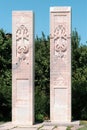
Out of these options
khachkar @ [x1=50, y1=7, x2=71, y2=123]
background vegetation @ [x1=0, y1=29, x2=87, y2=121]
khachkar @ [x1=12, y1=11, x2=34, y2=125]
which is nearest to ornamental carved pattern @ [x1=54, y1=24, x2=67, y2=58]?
khachkar @ [x1=50, y1=7, x2=71, y2=123]

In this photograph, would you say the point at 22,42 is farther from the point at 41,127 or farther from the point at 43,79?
the point at 43,79

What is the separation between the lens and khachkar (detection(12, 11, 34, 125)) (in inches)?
661

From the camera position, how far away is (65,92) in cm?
1683

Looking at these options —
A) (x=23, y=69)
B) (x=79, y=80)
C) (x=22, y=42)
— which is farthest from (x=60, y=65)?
(x=79, y=80)

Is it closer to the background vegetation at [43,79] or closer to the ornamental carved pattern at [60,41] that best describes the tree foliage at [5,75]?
the background vegetation at [43,79]

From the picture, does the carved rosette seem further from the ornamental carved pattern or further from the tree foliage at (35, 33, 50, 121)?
the tree foliage at (35, 33, 50, 121)

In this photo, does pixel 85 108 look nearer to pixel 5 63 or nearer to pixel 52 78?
pixel 52 78

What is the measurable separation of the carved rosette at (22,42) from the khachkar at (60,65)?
1.05 meters

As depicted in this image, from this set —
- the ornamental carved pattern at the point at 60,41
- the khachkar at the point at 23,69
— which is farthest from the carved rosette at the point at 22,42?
the ornamental carved pattern at the point at 60,41

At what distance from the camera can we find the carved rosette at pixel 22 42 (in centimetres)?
1694

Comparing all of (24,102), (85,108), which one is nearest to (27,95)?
(24,102)

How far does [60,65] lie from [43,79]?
627cm

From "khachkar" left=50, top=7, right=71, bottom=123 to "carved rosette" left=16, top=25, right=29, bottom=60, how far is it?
1.05 meters

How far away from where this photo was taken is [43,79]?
23.1 metres
